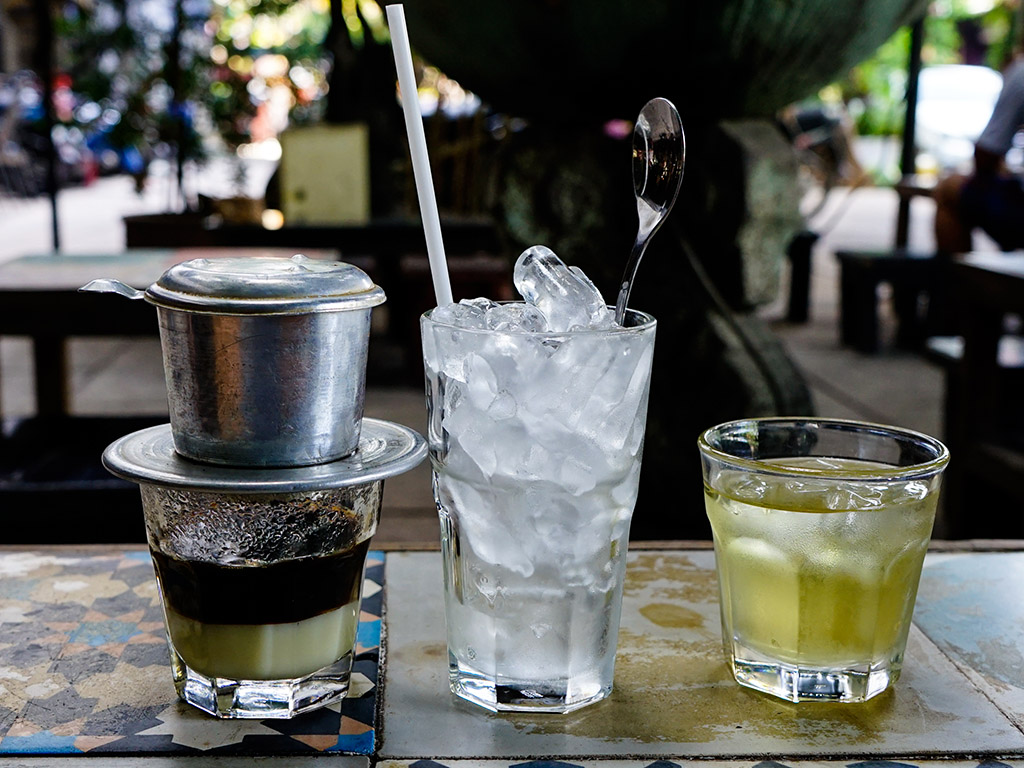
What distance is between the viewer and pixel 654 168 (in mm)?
772

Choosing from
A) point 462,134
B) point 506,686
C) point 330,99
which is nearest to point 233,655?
point 506,686

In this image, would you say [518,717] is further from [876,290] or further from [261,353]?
[876,290]

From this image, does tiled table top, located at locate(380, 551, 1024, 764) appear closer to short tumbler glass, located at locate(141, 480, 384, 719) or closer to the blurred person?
short tumbler glass, located at locate(141, 480, 384, 719)

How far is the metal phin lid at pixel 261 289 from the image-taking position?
67 cm

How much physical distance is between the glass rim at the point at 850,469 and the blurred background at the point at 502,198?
40.6 inches

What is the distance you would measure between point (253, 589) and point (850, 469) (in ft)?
1.38

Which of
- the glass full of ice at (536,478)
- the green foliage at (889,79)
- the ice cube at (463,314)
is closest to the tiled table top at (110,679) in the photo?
the glass full of ice at (536,478)

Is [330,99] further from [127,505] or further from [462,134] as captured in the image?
[127,505]

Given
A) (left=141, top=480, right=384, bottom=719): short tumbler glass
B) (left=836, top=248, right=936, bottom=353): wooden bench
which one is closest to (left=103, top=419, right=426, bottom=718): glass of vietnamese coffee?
(left=141, top=480, right=384, bottom=719): short tumbler glass

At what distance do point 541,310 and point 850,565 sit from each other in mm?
262

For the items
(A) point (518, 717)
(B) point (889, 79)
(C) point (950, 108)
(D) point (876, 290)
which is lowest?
(D) point (876, 290)

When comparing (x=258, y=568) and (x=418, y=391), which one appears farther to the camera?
(x=418, y=391)

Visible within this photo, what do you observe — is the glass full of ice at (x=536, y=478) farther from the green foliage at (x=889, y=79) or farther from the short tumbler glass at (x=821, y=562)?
the green foliage at (x=889, y=79)

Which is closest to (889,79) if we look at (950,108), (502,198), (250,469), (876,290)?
(950,108)
